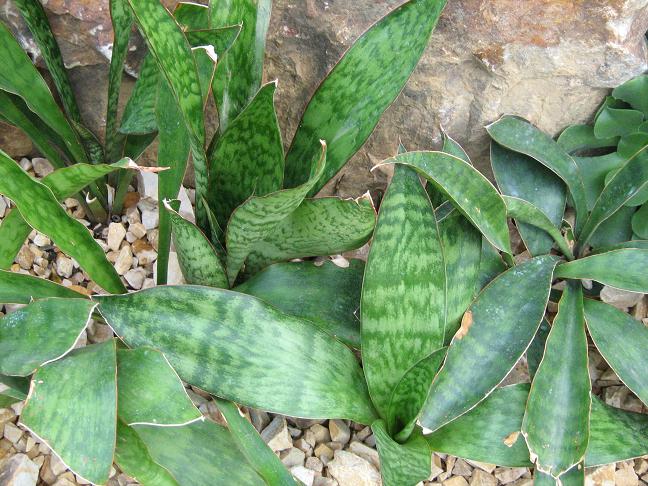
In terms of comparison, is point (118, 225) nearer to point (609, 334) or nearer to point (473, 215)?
point (473, 215)

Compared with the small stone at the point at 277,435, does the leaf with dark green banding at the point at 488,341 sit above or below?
above

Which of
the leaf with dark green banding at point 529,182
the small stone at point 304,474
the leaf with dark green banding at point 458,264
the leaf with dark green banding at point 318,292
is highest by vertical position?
the leaf with dark green banding at point 529,182

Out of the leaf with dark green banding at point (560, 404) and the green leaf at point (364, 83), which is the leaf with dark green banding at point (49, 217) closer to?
the green leaf at point (364, 83)

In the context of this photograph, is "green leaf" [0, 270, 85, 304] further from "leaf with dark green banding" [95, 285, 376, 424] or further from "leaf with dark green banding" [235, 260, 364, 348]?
"leaf with dark green banding" [235, 260, 364, 348]

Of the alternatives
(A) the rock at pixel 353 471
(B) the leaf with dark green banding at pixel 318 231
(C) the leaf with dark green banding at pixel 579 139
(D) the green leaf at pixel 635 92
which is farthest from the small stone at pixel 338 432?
(D) the green leaf at pixel 635 92

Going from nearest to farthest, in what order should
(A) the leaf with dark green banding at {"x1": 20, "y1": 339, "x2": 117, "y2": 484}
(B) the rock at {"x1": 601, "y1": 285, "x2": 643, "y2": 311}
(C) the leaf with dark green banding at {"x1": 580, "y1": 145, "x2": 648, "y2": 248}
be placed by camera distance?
(A) the leaf with dark green banding at {"x1": 20, "y1": 339, "x2": 117, "y2": 484} → (C) the leaf with dark green banding at {"x1": 580, "y1": 145, "x2": 648, "y2": 248} → (B) the rock at {"x1": 601, "y1": 285, "x2": 643, "y2": 311}

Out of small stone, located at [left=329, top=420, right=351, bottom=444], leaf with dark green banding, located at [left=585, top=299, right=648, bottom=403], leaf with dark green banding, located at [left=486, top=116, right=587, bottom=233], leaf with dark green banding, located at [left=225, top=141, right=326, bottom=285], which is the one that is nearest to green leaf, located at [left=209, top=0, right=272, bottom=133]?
leaf with dark green banding, located at [left=225, top=141, right=326, bottom=285]
